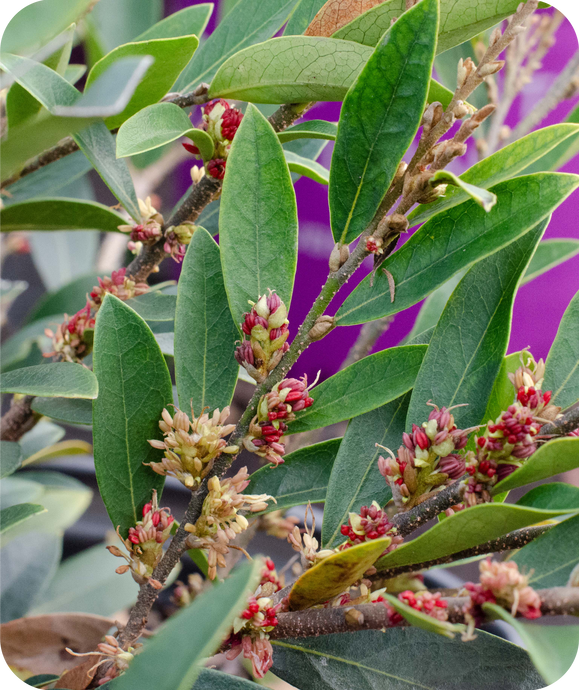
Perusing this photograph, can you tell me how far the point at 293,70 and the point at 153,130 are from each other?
0.35 ft

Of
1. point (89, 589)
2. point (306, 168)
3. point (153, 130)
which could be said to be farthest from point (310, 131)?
point (89, 589)

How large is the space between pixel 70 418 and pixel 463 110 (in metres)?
0.39

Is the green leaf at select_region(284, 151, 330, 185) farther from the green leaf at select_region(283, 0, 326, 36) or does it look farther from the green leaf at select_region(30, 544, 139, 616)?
the green leaf at select_region(30, 544, 139, 616)

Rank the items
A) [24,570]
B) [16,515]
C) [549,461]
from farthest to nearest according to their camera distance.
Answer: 1. [24,570]
2. [16,515]
3. [549,461]

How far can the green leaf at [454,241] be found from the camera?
0.34m

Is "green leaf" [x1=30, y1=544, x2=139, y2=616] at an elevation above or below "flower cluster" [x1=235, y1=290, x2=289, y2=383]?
below

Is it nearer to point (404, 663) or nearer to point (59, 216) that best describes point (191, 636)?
point (404, 663)

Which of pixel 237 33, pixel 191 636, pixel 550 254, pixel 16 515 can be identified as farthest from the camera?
pixel 550 254

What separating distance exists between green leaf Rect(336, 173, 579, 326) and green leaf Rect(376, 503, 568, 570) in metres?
0.14

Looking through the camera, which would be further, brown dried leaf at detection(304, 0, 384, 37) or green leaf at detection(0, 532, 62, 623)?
green leaf at detection(0, 532, 62, 623)

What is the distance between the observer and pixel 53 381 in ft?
1.30

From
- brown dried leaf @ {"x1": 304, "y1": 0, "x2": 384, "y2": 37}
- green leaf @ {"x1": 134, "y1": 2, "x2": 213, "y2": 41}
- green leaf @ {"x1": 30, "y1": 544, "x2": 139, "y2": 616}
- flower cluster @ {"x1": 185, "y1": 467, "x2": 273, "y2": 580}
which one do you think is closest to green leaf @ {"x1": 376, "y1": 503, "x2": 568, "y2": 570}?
flower cluster @ {"x1": 185, "y1": 467, "x2": 273, "y2": 580}

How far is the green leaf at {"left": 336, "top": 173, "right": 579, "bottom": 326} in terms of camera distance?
342mm

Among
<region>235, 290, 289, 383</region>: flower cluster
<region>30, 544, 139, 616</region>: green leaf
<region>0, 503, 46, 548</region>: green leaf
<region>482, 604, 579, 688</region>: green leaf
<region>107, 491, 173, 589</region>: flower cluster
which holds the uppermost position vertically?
<region>235, 290, 289, 383</region>: flower cluster
